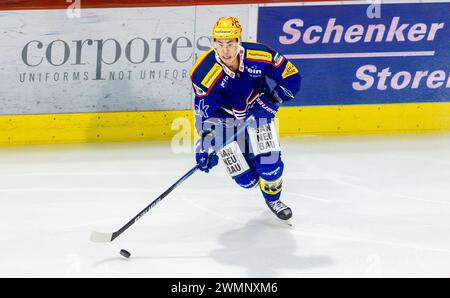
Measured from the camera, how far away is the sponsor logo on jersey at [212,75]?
5008 millimetres

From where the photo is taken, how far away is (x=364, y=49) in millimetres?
7172

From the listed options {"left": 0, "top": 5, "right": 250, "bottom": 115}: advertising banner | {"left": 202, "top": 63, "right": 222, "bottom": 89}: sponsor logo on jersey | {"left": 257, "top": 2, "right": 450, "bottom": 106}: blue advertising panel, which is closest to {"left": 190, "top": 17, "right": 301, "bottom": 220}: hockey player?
{"left": 202, "top": 63, "right": 222, "bottom": 89}: sponsor logo on jersey

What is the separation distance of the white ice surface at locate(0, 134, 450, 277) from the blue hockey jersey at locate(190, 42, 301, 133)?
0.72 metres

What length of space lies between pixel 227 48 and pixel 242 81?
33 cm

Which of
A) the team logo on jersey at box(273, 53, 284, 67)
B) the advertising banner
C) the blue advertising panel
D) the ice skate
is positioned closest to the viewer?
the team logo on jersey at box(273, 53, 284, 67)

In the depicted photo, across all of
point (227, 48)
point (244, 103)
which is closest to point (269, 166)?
point (244, 103)

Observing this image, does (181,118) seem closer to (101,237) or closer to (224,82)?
(224,82)

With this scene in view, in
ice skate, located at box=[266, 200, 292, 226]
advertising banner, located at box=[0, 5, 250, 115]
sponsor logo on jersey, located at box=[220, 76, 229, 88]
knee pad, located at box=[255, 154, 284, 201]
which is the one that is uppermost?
advertising banner, located at box=[0, 5, 250, 115]

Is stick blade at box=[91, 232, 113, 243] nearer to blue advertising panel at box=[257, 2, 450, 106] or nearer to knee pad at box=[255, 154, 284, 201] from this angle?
knee pad at box=[255, 154, 284, 201]

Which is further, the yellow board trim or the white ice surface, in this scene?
the yellow board trim

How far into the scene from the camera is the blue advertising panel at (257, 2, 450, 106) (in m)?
7.07

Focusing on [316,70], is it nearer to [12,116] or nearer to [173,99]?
[173,99]

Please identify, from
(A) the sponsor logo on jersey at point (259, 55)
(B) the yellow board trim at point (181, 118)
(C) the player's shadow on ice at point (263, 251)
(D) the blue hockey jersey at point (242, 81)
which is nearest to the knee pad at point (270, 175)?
(C) the player's shadow on ice at point (263, 251)
